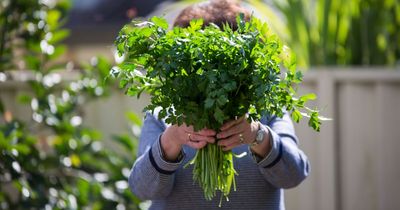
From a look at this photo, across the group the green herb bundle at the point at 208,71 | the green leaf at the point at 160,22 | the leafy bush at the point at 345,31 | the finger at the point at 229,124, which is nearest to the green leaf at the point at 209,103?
the green herb bundle at the point at 208,71

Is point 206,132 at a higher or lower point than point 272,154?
higher

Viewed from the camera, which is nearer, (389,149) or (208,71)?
(208,71)

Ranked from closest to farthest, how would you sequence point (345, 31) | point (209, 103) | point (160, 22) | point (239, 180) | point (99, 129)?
point (209, 103)
point (160, 22)
point (239, 180)
point (99, 129)
point (345, 31)

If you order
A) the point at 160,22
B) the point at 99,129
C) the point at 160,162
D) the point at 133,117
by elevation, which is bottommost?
the point at 99,129

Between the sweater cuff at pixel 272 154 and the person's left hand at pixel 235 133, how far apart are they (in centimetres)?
13

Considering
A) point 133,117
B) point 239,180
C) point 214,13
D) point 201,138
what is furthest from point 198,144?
point 133,117

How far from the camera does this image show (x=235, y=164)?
2.48 meters

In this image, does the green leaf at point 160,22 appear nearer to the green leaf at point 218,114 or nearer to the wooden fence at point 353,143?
the green leaf at point 218,114

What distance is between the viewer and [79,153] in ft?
14.1

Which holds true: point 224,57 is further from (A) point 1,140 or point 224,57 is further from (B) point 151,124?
(A) point 1,140

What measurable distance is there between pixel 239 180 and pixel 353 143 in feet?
7.02

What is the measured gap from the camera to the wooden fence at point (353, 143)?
14.5 feet

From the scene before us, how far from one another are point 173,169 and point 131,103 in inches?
90.7

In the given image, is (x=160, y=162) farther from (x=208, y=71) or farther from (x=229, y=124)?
(x=208, y=71)
